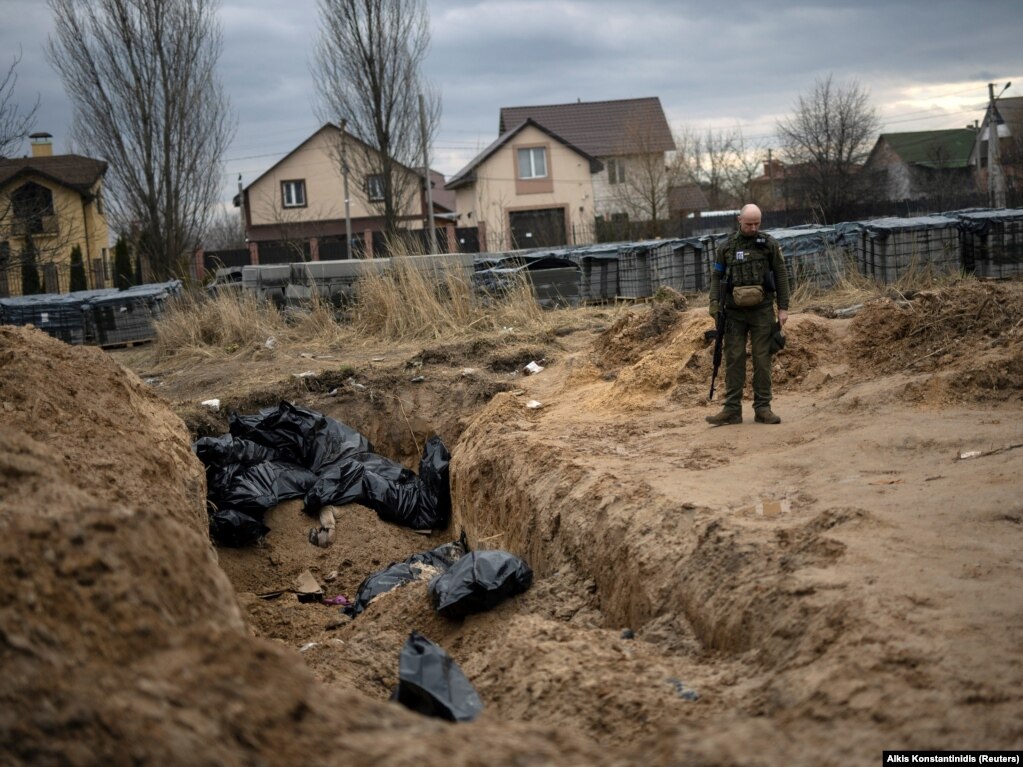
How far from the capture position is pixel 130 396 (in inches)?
326

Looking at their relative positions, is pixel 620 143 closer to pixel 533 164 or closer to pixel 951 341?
pixel 533 164

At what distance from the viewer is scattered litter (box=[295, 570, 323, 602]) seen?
8.59m

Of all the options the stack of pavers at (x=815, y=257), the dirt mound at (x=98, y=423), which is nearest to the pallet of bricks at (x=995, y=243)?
the stack of pavers at (x=815, y=257)

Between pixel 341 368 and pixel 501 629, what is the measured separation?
7649mm

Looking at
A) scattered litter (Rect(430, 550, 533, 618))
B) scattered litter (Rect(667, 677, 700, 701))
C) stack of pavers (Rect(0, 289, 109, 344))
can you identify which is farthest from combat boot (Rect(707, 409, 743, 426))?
stack of pavers (Rect(0, 289, 109, 344))

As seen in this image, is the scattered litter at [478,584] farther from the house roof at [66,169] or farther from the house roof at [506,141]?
the house roof at [506,141]

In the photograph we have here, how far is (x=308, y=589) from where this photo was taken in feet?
28.5

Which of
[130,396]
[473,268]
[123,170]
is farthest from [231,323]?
[123,170]

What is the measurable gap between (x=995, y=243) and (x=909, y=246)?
57.8 inches

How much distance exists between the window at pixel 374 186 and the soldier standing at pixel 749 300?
2062 centimetres

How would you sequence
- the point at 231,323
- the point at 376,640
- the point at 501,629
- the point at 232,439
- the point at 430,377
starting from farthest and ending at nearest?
1. the point at 231,323
2. the point at 430,377
3. the point at 232,439
4. the point at 376,640
5. the point at 501,629

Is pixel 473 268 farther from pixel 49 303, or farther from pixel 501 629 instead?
pixel 501 629

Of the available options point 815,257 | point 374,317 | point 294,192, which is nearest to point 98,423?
point 374,317

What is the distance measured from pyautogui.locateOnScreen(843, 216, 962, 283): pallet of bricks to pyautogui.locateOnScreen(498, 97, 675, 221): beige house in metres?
20.6
